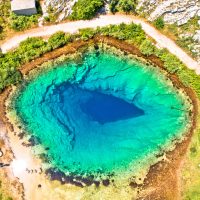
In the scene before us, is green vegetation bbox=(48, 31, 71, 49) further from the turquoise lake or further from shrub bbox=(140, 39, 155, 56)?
shrub bbox=(140, 39, 155, 56)

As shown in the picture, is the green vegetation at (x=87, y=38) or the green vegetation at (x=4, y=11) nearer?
the green vegetation at (x=87, y=38)

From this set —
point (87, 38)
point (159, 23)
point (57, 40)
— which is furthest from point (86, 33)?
point (159, 23)

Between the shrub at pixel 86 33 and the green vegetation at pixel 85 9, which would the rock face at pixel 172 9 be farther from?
the shrub at pixel 86 33

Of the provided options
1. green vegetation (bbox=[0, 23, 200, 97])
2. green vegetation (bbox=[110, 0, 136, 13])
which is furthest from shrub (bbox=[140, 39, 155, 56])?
green vegetation (bbox=[110, 0, 136, 13])

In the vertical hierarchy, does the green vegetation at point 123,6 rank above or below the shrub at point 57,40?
above

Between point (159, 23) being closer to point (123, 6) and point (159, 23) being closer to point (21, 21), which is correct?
point (123, 6)

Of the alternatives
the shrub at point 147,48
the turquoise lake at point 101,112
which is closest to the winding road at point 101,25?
the shrub at point 147,48
